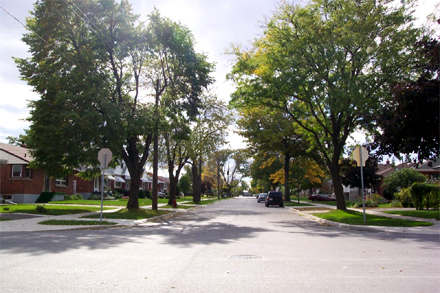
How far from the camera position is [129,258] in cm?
853

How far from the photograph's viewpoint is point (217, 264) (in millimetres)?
7875

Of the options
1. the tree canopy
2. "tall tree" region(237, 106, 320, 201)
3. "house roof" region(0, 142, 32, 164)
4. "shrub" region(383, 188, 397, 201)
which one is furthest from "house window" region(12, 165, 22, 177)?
"shrub" region(383, 188, 397, 201)

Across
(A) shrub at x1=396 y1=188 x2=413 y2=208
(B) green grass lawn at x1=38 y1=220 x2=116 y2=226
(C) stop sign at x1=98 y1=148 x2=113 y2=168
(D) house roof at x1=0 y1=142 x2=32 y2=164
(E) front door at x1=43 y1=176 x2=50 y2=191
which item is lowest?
(B) green grass lawn at x1=38 y1=220 x2=116 y2=226

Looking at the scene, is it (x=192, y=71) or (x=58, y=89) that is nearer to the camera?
(x=58, y=89)

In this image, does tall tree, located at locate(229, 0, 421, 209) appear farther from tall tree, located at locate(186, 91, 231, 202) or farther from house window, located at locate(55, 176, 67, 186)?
house window, located at locate(55, 176, 67, 186)

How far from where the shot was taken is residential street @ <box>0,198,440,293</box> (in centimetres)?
612

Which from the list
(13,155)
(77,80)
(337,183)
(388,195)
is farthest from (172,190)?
(388,195)

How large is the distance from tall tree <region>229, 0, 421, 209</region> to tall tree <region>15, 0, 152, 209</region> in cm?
805

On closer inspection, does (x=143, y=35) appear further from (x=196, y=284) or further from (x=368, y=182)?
(x=368, y=182)

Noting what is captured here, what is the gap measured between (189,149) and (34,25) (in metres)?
18.4

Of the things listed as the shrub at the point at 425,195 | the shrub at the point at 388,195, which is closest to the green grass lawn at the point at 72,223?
the shrub at the point at 425,195

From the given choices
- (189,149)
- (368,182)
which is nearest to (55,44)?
(189,149)

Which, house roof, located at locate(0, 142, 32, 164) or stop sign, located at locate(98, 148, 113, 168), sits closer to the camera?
stop sign, located at locate(98, 148, 113, 168)

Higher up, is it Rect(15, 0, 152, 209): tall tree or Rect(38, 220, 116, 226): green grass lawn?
Rect(15, 0, 152, 209): tall tree
